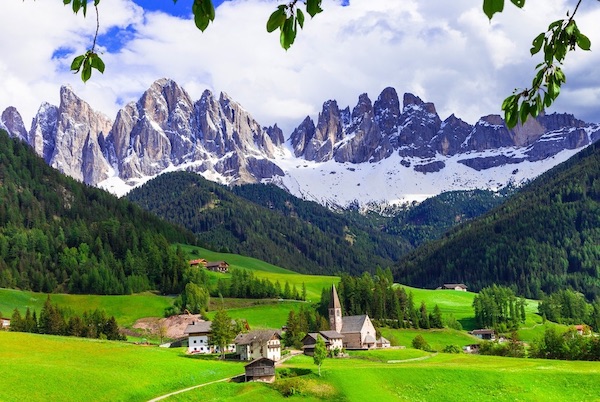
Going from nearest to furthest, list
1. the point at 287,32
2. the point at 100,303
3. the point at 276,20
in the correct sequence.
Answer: the point at 276,20 < the point at 287,32 < the point at 100,303

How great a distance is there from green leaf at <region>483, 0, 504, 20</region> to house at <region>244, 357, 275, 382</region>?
84376 mm

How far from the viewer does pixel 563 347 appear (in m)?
113

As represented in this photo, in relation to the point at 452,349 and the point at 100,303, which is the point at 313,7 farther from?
the point at 100,303

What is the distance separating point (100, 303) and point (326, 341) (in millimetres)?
70309

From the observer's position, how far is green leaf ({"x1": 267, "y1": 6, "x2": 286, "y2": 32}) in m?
6.79

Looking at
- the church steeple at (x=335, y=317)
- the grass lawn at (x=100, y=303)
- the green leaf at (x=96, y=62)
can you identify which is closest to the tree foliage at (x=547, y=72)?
the green leaf at (x=96, y=62)

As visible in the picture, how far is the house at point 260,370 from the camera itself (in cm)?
8644

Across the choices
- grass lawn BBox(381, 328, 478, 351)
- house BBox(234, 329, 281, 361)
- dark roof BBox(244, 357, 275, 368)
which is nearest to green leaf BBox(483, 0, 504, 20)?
dark roof BBox(244, 357, 275, 368)

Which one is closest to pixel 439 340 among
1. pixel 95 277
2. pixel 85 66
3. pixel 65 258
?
pixel 95 277

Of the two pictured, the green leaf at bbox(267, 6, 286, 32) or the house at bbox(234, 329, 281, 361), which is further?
the house at bbox(234, 329, 281, 361)

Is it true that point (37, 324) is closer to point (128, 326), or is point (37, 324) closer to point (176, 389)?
point (128, 326)

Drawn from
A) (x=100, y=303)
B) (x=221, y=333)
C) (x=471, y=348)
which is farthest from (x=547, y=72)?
(x=100, y=303)

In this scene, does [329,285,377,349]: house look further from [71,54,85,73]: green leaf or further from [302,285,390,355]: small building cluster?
[71,54,85,73]: green leaf

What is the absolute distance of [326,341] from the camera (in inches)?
4860
